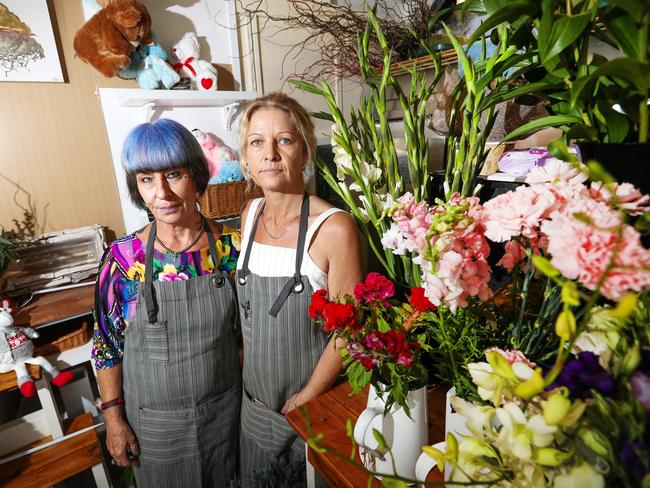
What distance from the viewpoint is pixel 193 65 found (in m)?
1.78

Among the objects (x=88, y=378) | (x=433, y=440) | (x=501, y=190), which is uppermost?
(x=501, y=190)

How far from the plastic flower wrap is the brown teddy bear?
5.33 feet

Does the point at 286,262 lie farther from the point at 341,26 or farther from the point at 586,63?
the point at 341,26

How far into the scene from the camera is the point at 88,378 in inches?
57.2

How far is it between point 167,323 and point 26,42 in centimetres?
140

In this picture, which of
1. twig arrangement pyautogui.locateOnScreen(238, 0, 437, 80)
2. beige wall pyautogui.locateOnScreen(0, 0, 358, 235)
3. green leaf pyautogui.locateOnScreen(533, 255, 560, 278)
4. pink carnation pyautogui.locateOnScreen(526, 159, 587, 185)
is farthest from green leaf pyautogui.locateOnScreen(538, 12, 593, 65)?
beige wall pyautogui.locateOnScreen(0, 0, 358, 235)

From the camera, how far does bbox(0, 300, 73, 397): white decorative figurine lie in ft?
3.76

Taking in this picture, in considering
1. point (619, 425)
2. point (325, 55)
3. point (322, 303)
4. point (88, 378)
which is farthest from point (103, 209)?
point (619, 425)

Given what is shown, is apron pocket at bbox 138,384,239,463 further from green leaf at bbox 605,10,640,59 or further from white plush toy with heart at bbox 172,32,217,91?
white plush toy with heart at bbox 172,32,217,91

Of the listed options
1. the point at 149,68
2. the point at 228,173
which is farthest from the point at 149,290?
the point at 149,68

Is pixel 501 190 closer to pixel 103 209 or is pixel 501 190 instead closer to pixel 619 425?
pixel 619 425

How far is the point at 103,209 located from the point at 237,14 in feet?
4.01

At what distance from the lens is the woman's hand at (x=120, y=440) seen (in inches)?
41.0

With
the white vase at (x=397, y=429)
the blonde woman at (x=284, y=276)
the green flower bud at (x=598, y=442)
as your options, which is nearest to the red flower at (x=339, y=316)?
the white vase at (x=397, y=429)
